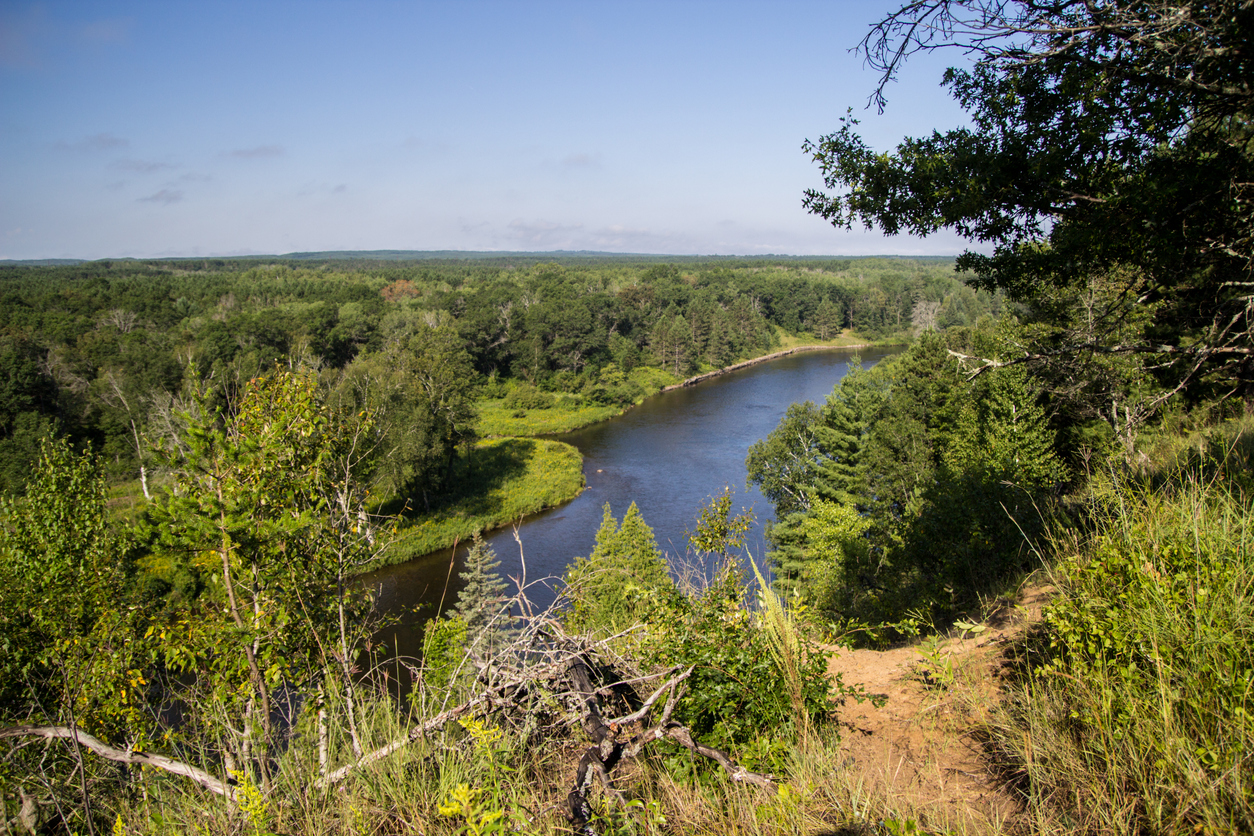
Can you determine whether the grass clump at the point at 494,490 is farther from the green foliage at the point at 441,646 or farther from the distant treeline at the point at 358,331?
the green foliage at the point at 441,646

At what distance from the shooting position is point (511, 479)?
116 ft

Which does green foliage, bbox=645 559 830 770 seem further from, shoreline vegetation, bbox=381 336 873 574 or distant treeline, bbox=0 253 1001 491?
shoreline vegetation, bbox=381 336 873 574

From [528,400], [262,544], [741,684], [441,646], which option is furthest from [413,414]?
[741,684]

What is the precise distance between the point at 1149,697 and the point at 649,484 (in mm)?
31007

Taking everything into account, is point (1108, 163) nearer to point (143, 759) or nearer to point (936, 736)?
point (936, 736)

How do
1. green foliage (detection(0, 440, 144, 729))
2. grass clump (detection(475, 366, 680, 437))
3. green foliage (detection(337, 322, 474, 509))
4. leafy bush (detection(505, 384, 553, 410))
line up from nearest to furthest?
1. green foliage (detection(0, 440, 144, 729))
2. green foliage (detection(337, 322, 474, 509))
3. grass clump (detection(475, 366, 680, 437))
4. leafy bush (detection(505, 384, 553, 410))

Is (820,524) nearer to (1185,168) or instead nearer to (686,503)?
(686,503)

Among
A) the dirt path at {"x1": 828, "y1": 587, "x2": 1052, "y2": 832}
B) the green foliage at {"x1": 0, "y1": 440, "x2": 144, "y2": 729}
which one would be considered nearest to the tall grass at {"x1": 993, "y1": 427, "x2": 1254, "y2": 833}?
the dirt path at {"x1": 828, "y1": 587, "x2": 1052, "y2": 832}

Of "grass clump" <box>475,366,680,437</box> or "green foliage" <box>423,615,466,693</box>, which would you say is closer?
"green foliage" <box>423,615,466,693</box>

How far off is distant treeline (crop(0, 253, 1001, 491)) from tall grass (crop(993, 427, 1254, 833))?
23.5ft

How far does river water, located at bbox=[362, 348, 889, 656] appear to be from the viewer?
76.7ft

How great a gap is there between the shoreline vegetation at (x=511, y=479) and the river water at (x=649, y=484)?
26.4 inches

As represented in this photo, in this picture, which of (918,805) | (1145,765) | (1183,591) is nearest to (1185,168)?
(1183,591)

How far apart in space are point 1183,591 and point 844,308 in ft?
333
